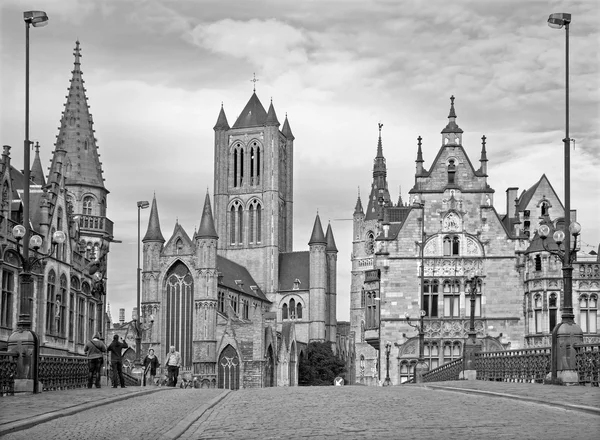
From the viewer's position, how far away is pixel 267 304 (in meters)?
142

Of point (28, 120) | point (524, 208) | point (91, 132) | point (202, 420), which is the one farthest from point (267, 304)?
point (202, 420)

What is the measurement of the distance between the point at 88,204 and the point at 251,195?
57.9 metres

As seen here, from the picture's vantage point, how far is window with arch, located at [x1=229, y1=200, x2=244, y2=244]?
14475cm

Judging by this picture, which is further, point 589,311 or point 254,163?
point 254,163

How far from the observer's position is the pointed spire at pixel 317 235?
14350 centimetres

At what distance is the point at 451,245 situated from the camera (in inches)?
2805

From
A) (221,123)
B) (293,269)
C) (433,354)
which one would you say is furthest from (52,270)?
(221,123)

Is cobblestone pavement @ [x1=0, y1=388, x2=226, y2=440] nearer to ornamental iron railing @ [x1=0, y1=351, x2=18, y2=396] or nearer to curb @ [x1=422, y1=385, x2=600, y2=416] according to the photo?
ornamental iron railing @ [x1=0, y1=351, x2=18, y2=396]

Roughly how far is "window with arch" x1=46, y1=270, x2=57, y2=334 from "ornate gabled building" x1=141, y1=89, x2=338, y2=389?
53.8 meters

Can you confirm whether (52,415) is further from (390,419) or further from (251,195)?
(251,195)

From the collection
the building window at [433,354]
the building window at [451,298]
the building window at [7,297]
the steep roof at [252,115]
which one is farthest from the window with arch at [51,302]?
the steep roof at [252,115]

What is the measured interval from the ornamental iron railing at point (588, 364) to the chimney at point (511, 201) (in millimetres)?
49199

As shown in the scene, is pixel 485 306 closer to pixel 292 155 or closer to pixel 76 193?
pixel 76 193

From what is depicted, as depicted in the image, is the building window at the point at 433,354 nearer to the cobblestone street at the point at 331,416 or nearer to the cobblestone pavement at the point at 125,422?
the cobblestone street at the point at 331,416
